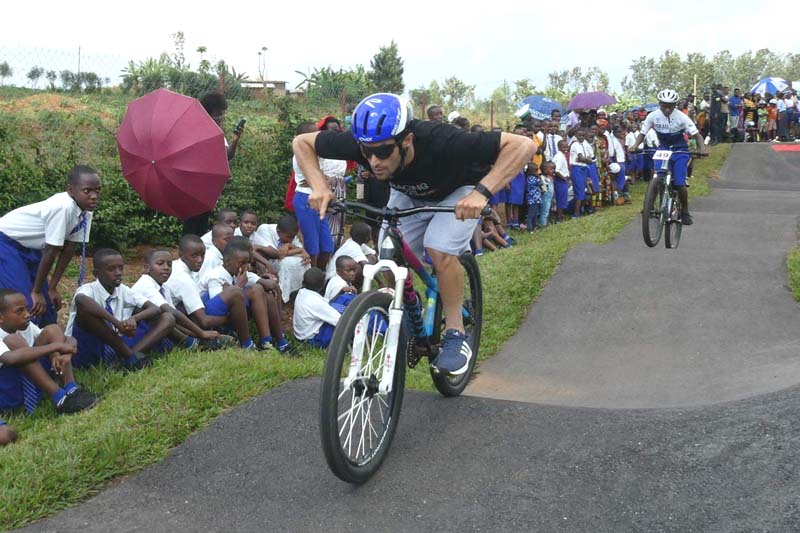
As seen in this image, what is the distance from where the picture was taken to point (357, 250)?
9.11 meters

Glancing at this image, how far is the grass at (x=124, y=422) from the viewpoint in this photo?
431cm

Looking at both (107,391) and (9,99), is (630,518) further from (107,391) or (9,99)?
(9,99)

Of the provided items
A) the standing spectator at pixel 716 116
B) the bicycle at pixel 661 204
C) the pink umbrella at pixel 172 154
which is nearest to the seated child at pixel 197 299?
the pink umbrella at pixel 172 154

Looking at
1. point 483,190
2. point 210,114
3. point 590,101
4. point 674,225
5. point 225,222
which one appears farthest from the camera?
point 590,101

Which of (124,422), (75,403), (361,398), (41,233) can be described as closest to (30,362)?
(75,403)

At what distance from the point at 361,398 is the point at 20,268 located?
342 cm

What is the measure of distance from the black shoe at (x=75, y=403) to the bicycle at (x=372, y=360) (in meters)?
2.08

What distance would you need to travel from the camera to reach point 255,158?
12133mm

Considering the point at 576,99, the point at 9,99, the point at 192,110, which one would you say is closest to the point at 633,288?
the point at 192,110

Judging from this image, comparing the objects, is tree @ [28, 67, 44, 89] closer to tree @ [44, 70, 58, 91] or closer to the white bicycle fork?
tree @ [44, 70, 58, 91]

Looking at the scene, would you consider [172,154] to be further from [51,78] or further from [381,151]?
[51,78]

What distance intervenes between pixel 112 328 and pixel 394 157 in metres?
3.11

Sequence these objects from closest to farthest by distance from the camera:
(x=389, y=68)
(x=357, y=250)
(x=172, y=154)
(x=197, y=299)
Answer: (x=197, y=299) → (x=172, y=154) → (x=357, y=250) → (x=389, y=68)

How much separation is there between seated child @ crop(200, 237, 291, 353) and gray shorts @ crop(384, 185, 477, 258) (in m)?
2.52
